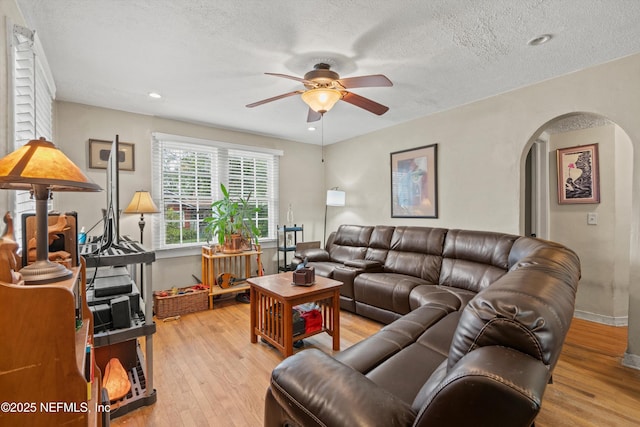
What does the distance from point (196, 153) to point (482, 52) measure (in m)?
3.62

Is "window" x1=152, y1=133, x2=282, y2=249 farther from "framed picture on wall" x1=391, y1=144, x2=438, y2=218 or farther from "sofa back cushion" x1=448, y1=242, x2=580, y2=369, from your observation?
"sofa back cushion" x1=448, y1=242, x2=580, y2=369

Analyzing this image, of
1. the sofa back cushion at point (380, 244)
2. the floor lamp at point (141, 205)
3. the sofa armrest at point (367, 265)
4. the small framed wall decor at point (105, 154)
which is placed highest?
the small framed wall decor at point (105, 154)

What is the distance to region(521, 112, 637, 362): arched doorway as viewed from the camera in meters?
3.06

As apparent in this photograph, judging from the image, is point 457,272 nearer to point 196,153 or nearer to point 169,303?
point 169,303

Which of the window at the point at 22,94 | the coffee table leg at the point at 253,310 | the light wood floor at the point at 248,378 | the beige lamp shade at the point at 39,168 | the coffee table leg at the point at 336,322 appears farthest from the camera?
the coffee table leg at the point at 253,310

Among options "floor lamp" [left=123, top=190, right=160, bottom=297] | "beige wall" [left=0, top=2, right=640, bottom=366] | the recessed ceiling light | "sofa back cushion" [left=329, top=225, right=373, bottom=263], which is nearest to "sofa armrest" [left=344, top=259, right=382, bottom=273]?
"sofa back cushion" [left=329, top=225, right=373, bottom=263]

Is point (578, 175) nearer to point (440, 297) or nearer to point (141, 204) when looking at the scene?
point (440, 297)

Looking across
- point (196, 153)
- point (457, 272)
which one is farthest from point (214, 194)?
point (457, 272)

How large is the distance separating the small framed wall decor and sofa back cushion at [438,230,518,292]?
13.1 feet

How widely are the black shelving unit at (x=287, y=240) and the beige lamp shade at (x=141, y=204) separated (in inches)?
75.5

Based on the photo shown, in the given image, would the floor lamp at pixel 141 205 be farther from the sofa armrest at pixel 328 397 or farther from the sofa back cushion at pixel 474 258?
the sofa back cushion at pixel 474 258

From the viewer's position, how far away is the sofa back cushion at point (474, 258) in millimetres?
2756

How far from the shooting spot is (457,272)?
3.03m

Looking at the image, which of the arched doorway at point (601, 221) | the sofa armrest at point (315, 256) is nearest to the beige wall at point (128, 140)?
→ the sofa armrest at point (315, 256)
